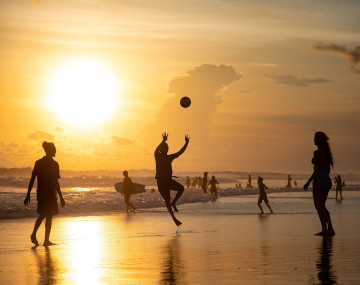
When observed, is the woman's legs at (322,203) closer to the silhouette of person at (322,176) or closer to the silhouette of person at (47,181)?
the silhouette of person at (322,176)

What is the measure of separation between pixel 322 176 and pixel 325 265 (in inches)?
214

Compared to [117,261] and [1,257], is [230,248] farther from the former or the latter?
[1,257]

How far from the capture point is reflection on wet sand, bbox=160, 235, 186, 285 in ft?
31.6

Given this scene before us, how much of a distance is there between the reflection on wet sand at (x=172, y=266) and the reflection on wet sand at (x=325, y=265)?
6.52 feet

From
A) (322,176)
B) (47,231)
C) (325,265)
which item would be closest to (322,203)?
(322,176)

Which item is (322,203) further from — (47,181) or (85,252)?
(47,181)

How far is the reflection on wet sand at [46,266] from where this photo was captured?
9.83m

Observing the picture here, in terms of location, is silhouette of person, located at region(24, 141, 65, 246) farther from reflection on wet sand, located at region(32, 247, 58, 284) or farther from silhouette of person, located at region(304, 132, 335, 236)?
silhouette of person, located at region(304, 132, 335, 236)

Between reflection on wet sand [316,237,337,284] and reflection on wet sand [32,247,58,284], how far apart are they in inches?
148

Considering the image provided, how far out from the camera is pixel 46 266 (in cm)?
1132

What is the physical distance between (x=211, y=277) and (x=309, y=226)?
35.4 feet

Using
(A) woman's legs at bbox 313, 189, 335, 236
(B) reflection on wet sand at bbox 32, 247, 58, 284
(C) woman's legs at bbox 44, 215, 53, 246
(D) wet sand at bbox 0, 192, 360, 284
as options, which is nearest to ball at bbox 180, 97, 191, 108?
(D) wet sand at bbox 0, 192, 360, 284

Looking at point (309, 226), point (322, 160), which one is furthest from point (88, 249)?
point (309, 226)

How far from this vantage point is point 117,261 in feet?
38.9
